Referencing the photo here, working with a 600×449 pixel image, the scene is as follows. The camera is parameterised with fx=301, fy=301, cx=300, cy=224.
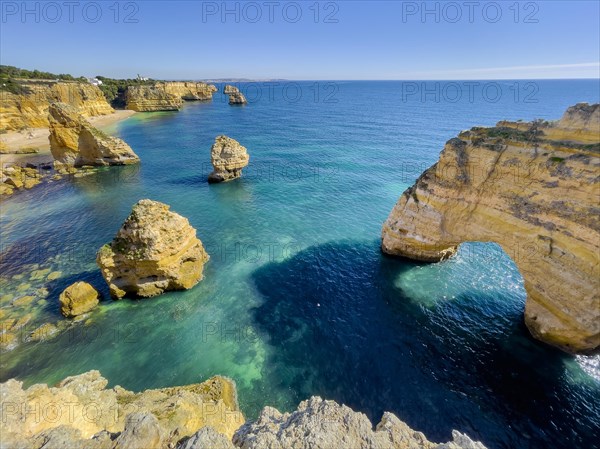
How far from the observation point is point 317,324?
20.7 m

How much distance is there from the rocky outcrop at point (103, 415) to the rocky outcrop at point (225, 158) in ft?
115

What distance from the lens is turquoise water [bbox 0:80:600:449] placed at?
621 inches

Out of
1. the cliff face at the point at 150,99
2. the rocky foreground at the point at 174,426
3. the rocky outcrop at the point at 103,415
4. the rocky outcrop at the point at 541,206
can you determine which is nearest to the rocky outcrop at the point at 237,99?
the cliff face at the point at 150,99

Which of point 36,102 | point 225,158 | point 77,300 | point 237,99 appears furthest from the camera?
point 237,99

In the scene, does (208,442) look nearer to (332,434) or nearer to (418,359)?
(332,434)

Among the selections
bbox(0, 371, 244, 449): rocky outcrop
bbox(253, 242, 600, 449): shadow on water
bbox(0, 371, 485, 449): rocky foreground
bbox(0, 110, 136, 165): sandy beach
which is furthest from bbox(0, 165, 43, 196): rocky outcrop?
bbox(0, 371, 485, 449): rocky foreground

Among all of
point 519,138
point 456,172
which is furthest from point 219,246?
point 519,138

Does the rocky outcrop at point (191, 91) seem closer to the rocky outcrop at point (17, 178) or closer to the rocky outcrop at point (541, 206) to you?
the rocky outcrop at point (17, 178)

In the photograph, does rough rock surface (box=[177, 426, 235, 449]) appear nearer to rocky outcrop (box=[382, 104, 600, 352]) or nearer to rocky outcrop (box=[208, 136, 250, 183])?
rocky outcrop (box=[382, 104, 600, 352])

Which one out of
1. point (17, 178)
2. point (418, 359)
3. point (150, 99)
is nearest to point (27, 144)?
point (17, 178)

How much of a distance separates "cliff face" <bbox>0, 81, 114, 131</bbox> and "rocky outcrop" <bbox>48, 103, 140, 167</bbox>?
3343 cm

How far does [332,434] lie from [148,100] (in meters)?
144

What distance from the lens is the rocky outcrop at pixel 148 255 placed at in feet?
71.4

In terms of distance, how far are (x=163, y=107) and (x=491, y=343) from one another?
141593 mm
